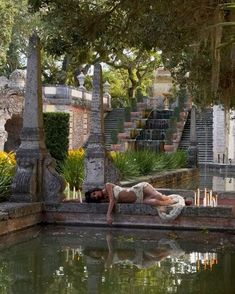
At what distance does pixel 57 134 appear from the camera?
2070 cm

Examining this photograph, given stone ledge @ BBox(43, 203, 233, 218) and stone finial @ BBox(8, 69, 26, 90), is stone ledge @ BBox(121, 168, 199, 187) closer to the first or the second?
stone ledge @ BBox(43, 203, 233, 218)

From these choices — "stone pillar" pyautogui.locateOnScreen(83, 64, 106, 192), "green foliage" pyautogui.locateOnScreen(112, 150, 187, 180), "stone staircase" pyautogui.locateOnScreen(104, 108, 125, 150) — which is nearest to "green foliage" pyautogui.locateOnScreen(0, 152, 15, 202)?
"stone pillar" pyautogui.locateOnScreen(83, 64, 106, 192)

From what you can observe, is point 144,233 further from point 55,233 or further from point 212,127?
point 212,127

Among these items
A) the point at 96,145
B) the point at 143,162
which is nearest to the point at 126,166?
the point at 143,162

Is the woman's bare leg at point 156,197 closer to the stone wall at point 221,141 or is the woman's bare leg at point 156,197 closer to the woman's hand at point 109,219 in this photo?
the woman's hand at point 109,219

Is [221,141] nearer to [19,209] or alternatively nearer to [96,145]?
[96,145]

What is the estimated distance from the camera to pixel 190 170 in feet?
83.3

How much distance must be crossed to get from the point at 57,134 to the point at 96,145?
7461 mm

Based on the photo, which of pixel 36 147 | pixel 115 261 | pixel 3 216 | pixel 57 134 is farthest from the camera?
pixel 57 134

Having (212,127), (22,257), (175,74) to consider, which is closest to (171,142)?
(212,127)

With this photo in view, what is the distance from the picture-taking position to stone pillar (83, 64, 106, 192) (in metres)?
13.4

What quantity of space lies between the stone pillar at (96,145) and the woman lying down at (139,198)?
2058 mm

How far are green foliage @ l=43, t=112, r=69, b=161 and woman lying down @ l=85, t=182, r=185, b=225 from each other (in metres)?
8.93

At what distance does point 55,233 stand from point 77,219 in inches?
41.9
